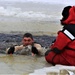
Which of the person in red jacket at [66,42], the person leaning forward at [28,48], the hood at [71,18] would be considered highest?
the hood at [71,18]

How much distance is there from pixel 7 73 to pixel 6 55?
217 cm

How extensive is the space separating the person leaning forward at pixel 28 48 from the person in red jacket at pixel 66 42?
1453 mm

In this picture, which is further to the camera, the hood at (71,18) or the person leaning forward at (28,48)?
the person leaning forward at (28,48)

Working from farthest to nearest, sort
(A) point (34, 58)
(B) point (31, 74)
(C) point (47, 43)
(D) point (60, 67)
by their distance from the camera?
1. (C) point (47, 43)
2. (A) point (34, 58)
3. (D) point (60, 67)
4. (B) point (31, 74)

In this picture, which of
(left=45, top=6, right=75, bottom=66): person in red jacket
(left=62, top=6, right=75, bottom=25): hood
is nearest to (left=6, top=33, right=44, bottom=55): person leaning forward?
(left=45, top=6, right=75, bottom=66): person in red jacket

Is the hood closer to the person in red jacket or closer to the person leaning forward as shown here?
the person in red jacket

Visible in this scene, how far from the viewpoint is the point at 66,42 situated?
6.93 m

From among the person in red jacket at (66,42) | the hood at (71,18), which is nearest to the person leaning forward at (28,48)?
the person in red jacket at (66,42)

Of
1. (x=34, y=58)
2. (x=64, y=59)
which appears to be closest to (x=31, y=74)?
(x=64, y=59)

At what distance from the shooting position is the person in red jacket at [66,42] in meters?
6.96

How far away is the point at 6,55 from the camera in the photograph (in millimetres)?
8578

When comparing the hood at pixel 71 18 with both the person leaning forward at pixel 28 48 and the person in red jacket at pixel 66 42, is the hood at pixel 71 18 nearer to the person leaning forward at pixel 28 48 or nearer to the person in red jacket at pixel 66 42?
the person in red jacket at pixel 66 42

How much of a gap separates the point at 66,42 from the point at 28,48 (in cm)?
200

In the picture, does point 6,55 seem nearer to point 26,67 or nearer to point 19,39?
point 26,67
